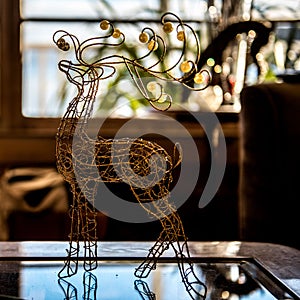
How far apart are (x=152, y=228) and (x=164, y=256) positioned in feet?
4.94

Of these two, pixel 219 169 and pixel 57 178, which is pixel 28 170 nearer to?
pixel 57 178

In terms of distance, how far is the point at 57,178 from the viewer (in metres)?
2.88

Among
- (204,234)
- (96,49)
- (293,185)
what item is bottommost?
(204,234)

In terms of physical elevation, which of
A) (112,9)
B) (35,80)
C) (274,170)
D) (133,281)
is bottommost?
(133,281)

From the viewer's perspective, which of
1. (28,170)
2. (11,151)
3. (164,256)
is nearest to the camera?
(164,256)

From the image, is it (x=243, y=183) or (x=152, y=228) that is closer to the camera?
(x=243, y=183)

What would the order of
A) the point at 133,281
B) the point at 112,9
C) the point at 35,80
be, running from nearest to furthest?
1. the point at 133,281
2. the point at 112,9
3. the point at 35,80

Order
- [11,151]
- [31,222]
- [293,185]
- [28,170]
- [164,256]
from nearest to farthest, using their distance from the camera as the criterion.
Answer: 1. [164,256]
2. [293,185]
3. [31,222]
4. [28,170]
5. [11,151]

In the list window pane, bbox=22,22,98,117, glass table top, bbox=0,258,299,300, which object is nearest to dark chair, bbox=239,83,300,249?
glass table top, bbox=0,258,299,300

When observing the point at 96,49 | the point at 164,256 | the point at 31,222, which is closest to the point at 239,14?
the point at 96,49

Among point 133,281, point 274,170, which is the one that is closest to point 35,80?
point 274,170

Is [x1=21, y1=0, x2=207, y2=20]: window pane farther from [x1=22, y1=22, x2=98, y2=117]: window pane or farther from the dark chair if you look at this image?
the dark chair

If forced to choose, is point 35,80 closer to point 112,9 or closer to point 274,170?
point 112,9

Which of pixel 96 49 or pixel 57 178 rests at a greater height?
pixel 96 49
